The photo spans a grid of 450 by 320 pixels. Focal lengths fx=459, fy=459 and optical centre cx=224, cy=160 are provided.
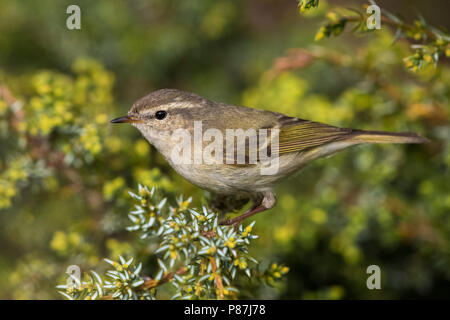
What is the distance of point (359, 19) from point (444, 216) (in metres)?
1.39

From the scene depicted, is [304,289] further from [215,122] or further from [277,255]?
[215,122]

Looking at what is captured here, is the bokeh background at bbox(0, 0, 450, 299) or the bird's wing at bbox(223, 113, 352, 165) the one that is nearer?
the bokeh background at bbox(0, 0, 450, 299)

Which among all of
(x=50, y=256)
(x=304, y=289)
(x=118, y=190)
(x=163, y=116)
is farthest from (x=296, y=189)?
(x=50, y=256)

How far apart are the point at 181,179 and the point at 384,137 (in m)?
1.20

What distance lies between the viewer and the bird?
94.6 inches

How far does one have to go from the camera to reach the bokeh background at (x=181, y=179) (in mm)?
2443

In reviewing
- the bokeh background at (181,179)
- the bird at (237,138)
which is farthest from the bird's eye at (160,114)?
the bokeh background at (181,179)

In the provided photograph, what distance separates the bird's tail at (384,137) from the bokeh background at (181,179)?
0.23 meters

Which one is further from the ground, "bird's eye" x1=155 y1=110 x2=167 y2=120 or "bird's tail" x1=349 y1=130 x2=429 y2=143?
"bird's eye" x1=155 y1=110 x2=167 y2=120

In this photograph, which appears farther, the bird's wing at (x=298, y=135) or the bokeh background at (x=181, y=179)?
the bird's wing at (x=298, y=135)

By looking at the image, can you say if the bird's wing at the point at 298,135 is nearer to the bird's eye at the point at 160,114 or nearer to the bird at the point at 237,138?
the bird at the point at 237,138

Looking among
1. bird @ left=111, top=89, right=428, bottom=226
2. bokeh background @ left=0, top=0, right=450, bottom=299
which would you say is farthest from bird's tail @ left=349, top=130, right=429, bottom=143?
bokeh background @ left=0, top=0, right=450, bottom=299

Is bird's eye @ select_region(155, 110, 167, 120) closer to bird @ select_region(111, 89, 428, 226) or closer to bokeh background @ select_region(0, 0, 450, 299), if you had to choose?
bird @ select_region(111, 89, 428, 226)
